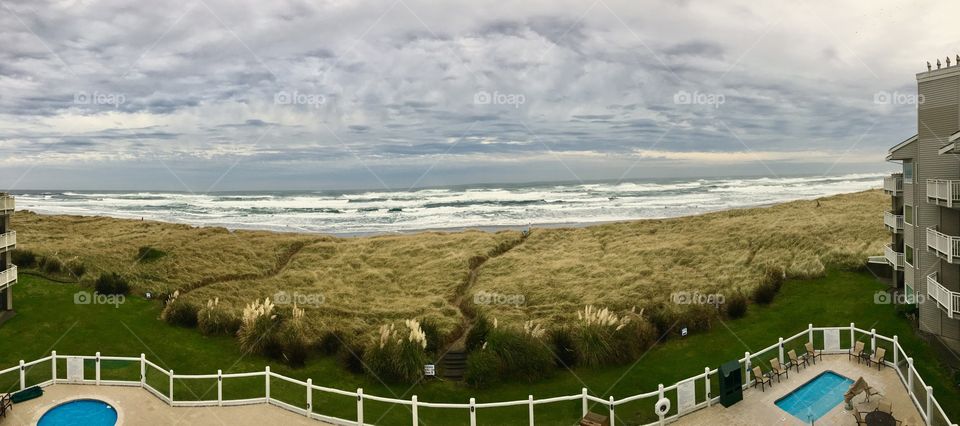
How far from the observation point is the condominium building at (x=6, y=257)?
1922 cm

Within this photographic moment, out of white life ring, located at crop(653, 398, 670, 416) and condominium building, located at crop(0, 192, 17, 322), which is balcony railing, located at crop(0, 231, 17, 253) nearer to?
condominium building, located at crop(0, 192, 17, 322)

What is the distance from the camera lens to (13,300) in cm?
→ 2170

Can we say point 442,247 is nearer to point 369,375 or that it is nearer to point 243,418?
point 369,375

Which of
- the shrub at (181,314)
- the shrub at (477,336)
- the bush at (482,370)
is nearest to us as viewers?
the bush at (482,370)

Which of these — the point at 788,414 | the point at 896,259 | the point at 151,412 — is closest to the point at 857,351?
the point at 788,414

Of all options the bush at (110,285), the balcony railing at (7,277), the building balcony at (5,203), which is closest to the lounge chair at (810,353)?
the bush at (110,285)

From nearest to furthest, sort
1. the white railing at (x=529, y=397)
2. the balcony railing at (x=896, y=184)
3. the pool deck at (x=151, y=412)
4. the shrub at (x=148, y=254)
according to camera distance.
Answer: the white railing at (x=529, y=397) → the pool deck at (x=151, y=412) → the balcony railing at (x=896, y=184) → the shrub at (x=148, y=254)

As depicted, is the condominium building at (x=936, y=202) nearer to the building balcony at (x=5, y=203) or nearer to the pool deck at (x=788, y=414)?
the pool deck at (x=788, y=414)

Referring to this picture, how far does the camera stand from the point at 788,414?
12.8 metres

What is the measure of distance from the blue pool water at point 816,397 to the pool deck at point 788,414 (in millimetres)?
145

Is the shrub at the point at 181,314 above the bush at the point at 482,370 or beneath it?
above

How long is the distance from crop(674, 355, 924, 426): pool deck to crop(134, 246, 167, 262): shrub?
2665 centimetres

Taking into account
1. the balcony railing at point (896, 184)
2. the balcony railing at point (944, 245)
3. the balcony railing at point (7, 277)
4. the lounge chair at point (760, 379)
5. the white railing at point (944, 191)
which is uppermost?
the balcony railing at point (896, 184)

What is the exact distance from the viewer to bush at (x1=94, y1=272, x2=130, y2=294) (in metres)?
23.8
